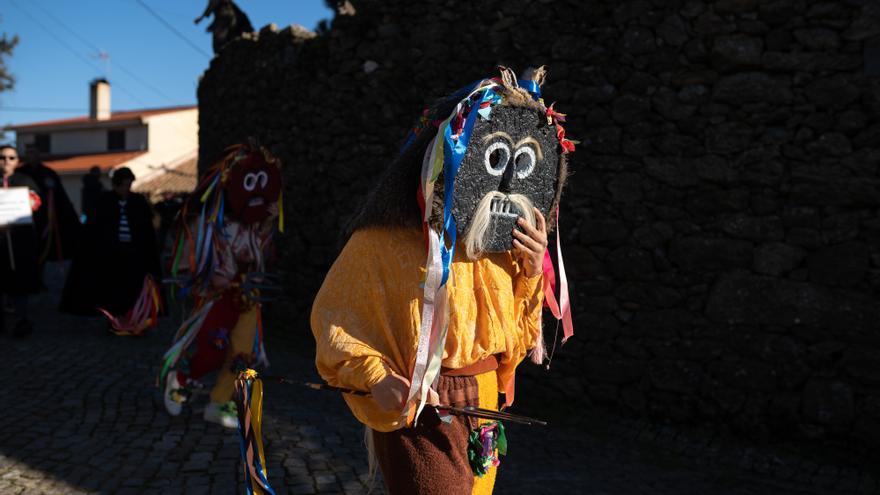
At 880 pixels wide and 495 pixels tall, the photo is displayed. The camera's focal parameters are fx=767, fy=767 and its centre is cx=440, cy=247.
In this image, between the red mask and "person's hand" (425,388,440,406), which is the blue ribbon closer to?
"person's hand" (425,388,440,406)

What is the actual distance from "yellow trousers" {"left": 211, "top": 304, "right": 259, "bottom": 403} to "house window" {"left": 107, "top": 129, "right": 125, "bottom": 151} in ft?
105

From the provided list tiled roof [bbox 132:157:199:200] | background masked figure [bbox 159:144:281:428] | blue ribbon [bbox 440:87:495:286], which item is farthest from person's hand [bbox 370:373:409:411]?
tiled roof [bbox 132:157:199:200]

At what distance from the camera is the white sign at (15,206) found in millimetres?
7109

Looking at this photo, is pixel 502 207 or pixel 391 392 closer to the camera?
pixel 391 392

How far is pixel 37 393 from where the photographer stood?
5.61m

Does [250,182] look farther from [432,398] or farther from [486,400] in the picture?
[432,398]

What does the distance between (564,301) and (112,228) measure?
628cm

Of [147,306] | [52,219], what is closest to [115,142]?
[52,219]

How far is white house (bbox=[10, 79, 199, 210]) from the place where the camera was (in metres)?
32.1

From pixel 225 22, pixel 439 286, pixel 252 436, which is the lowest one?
pixel 252 436

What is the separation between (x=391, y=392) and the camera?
2.02 metres

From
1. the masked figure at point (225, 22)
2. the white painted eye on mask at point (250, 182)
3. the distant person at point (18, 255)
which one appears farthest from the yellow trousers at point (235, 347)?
the masked figure at point (225, 22)

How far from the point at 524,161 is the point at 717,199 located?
11.0 ft

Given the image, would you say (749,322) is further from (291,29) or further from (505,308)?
(291,29)
